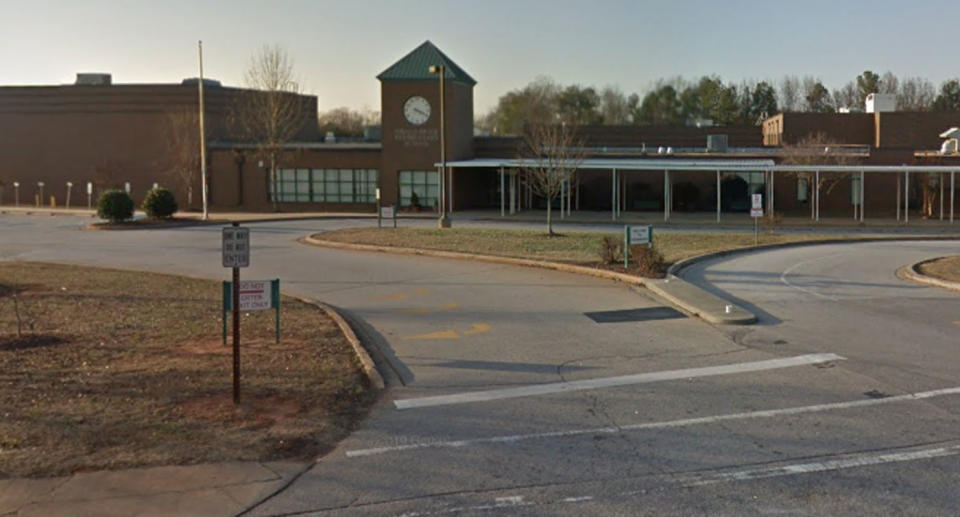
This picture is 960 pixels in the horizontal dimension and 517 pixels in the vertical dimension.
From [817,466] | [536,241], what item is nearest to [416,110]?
[536,241]

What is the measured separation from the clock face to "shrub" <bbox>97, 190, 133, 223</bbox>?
56.8ft

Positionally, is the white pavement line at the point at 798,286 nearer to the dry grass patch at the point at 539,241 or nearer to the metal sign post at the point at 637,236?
the dry grass patch at the point at 539,241

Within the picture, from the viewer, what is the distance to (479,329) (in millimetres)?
13516

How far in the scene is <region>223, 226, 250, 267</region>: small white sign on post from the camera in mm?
8938

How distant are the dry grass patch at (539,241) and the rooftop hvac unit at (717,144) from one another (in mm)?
22311

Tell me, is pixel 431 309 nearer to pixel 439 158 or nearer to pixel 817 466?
pixel 817 466

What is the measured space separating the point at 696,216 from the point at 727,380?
3657cm

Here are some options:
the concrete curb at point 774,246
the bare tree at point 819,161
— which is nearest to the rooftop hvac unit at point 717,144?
the bare tree at point 819,161

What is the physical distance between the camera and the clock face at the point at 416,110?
50406 millimetres

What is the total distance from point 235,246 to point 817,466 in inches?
221

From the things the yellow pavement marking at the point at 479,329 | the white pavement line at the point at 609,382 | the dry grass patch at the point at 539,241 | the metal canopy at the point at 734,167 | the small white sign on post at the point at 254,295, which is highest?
the metal canopy at the point at 734,167

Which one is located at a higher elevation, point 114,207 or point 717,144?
point 717,144

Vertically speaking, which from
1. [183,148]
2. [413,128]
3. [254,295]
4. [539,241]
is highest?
[413,128]

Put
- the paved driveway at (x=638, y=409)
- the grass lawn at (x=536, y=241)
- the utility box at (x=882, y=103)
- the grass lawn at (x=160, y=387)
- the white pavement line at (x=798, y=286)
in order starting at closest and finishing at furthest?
1. the paved driveway at (x=638, y=409)
2. the grass lawn at (x=160, y=387)
3. the white pavement line at (x=798, y=286)
4. the grass lawn at (x=536, y=241)
5. the utility box at (x=882, y=103)
